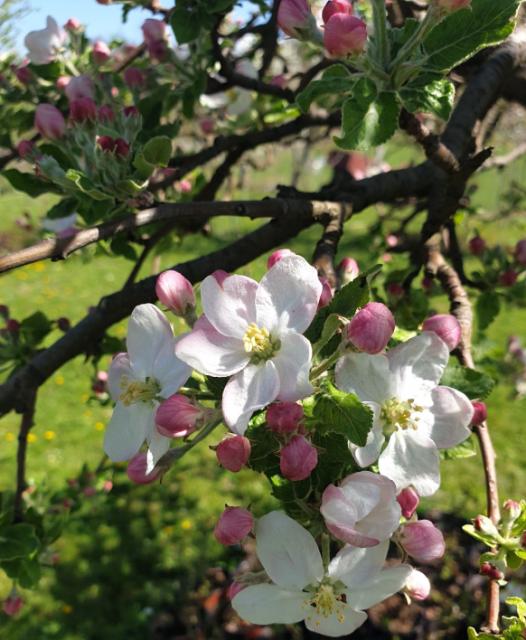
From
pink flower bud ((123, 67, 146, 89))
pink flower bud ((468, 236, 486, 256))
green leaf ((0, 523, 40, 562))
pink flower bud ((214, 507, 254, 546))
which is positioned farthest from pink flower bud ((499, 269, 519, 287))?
green leaf ((0, 523, 40, 562))

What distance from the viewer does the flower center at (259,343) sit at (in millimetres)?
946

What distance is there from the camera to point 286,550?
3.15ft

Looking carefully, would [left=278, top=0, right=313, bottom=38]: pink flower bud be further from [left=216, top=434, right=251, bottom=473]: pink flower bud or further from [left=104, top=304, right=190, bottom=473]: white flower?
[left=216, top=434, right=251, bottom=473]: pink flower bud

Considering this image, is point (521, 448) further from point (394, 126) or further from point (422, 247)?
point (394, 126)

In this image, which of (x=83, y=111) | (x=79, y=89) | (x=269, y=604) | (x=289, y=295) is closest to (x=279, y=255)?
(x=289, y=295)

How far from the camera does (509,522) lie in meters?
1.11

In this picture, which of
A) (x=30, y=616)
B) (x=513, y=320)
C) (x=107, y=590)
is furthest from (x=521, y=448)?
(x=30, y=616)

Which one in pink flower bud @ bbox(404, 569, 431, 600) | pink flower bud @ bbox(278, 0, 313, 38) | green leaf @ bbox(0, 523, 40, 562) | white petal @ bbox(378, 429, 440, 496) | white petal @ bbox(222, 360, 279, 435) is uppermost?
pink flower bud @ bbox(278, 0, 313, 38)

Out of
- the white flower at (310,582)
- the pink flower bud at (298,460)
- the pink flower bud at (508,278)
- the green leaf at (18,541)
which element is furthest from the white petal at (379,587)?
the pink flower bud at (508,278)

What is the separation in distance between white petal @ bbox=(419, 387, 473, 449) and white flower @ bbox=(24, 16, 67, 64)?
65.5 inches

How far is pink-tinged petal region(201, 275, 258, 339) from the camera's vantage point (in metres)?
0.95

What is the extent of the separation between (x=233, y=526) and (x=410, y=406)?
32 cm

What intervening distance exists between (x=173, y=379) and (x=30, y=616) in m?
3.36

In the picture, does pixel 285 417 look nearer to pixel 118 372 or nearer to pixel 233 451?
pixel 233 451
